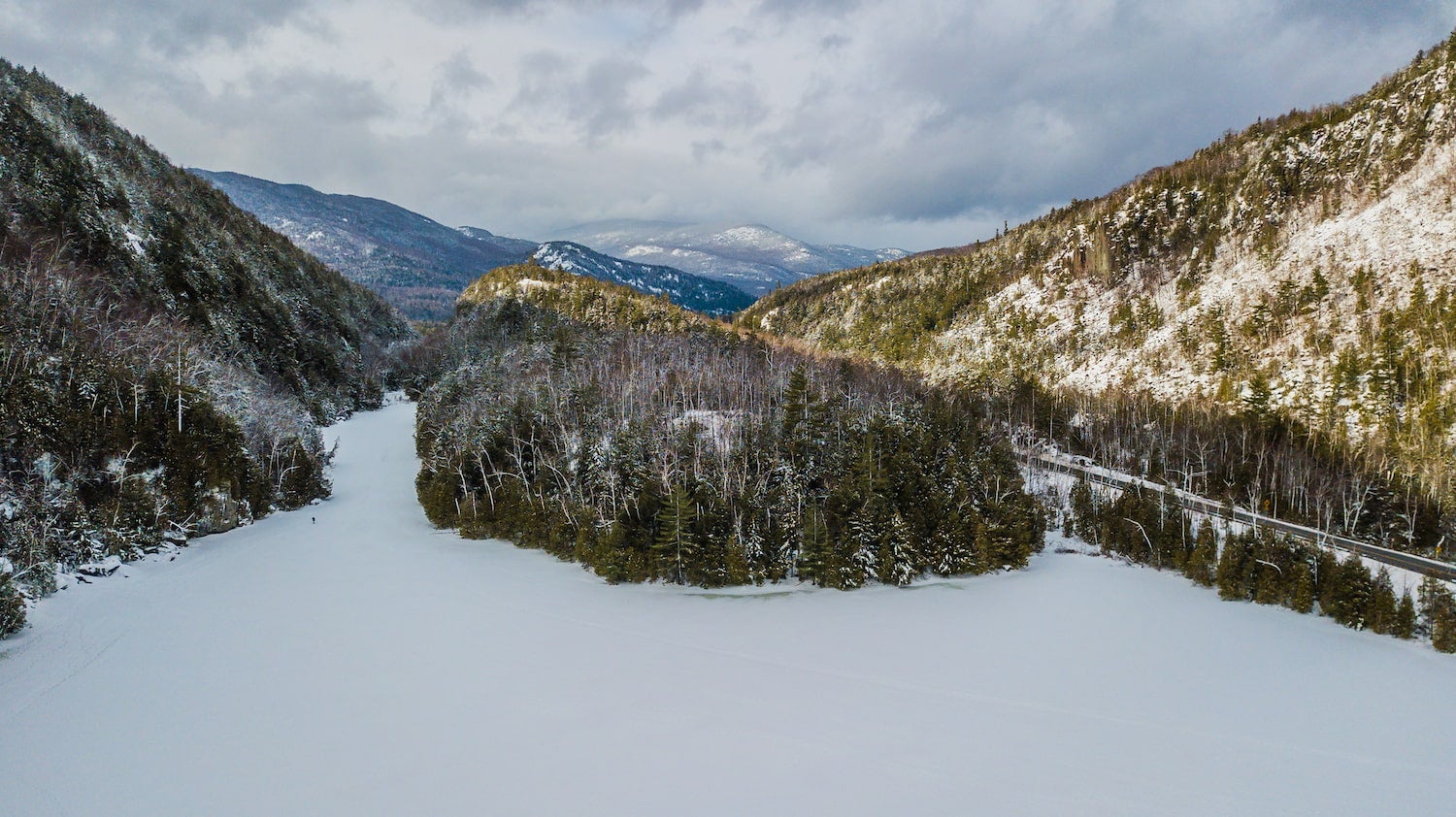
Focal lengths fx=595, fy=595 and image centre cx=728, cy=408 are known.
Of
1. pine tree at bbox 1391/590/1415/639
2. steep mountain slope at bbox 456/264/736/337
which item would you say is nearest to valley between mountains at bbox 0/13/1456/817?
pine tree at bbox 1391/590/1415/639

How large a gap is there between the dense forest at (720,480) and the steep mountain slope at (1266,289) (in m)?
37.5

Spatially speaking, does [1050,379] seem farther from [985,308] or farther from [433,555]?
[433,555]

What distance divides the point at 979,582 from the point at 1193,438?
4902 centimetres

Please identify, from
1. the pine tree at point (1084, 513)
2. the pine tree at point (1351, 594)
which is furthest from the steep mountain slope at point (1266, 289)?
the pine tree at point (1351, 594)

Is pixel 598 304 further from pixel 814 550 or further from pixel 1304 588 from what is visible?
pixel 1304 588

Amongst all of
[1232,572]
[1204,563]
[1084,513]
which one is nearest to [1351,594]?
[1232,572]

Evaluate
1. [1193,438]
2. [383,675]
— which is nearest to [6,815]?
[383,675]

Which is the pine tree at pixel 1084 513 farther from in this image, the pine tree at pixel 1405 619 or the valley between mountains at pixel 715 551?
the pine tree at pixel 1405 619

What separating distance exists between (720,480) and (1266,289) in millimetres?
94502

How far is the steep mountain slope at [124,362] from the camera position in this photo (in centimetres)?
3434

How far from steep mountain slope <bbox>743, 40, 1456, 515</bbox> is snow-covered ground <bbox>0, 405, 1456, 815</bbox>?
143 feet

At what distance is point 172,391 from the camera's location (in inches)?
1713

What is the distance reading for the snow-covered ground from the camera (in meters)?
17.8

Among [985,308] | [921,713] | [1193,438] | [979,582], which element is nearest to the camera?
[921,713]
